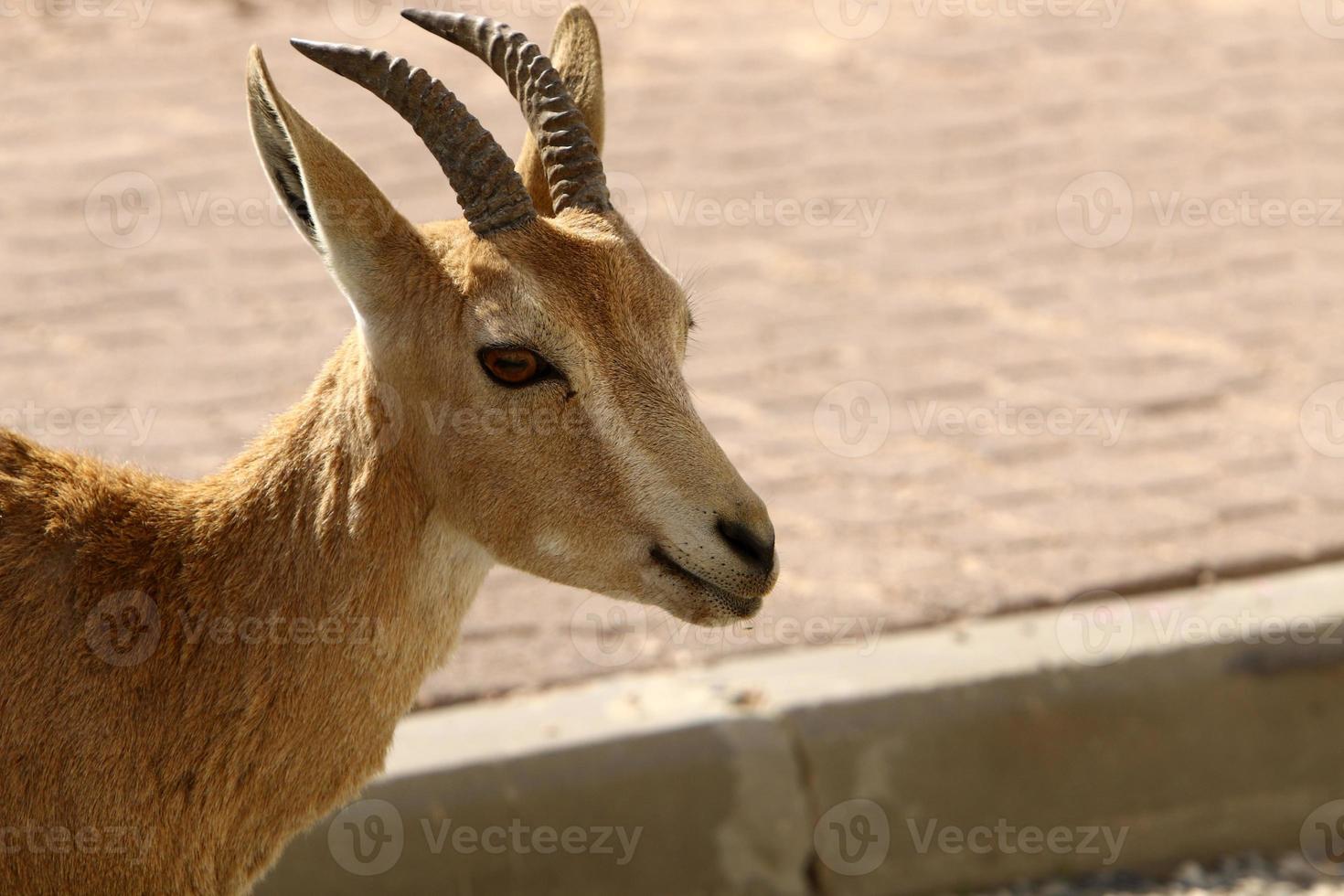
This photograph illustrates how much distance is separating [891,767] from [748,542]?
1.62 meters

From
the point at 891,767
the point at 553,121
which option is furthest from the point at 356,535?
the point at 891,767

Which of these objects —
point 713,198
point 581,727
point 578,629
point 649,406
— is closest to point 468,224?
point 649,406

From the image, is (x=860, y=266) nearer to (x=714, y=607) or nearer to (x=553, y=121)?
(x=553, y=121)

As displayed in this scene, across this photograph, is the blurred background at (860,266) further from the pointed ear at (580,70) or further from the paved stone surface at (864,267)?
the pointed ear at (580,70)

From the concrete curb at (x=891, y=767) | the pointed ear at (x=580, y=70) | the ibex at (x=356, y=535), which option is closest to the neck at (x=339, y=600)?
the ibex at (x=356, y=535)

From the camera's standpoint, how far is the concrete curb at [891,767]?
15.3ft

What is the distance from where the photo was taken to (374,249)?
369 centimetres

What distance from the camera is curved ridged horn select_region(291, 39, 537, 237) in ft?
12.0

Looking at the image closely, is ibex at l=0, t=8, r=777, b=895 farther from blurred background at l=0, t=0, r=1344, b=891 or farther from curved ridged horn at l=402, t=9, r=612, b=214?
blurred background at l=0, t=0, r=1344, b=891

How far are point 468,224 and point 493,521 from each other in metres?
0.65

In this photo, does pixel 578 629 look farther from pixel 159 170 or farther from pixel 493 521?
pixel 159 170

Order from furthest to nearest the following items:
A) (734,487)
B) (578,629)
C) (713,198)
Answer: (713,198) < (578,629) < (734,487)

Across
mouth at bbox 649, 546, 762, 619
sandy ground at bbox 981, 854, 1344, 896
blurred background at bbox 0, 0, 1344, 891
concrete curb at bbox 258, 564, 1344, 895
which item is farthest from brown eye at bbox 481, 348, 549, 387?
sandy ground at bbox 981, 854, 1344, 896

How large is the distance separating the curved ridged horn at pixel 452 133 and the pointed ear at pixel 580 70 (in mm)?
425
